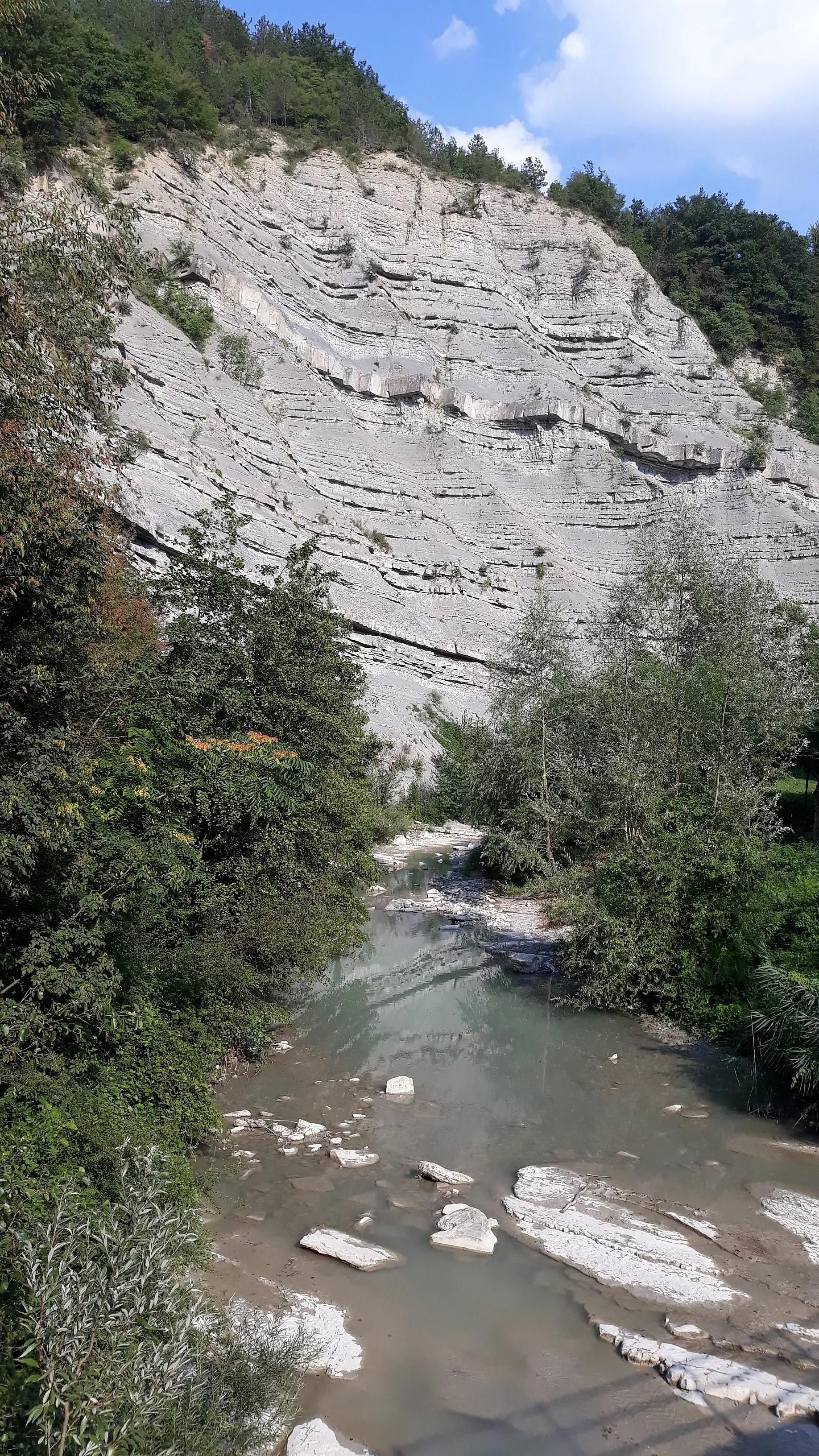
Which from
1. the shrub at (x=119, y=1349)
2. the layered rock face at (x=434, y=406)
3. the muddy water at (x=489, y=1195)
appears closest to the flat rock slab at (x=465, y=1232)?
the muddy water at (x=489, y=1195)

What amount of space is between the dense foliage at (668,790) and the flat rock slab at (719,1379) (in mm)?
3785

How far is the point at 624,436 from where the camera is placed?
4441 centimetres

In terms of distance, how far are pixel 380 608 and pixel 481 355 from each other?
20.3 m

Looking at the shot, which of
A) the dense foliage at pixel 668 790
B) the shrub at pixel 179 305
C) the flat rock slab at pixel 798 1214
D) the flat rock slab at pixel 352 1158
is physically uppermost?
the shrub at pixel 179 305

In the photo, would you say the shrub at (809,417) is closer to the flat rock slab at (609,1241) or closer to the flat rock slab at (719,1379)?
the flat rock slab at (609,1241)

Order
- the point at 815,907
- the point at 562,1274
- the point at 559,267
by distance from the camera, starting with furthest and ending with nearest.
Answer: the point at 559,267 < the point at 815,907 < the point at 562,1274

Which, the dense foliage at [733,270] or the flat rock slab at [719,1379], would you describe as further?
the dense foliage at [733,270]

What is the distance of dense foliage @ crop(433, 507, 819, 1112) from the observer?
11.2m

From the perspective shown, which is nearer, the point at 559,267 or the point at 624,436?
the point at 624,436

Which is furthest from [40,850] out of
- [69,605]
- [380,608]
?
[380,608]

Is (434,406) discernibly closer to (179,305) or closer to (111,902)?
(179,305)

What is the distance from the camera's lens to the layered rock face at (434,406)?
34.8 metres

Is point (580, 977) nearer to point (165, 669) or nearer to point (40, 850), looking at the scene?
point (165, 669)

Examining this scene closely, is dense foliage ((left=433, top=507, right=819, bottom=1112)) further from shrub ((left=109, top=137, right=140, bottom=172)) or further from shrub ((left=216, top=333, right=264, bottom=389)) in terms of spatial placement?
shrub ((left=109, top=137, right=140, bottom=172))
